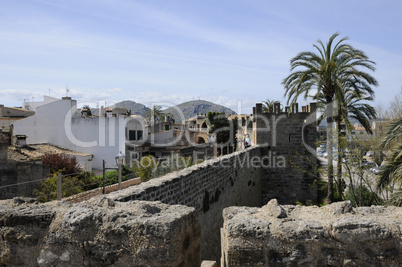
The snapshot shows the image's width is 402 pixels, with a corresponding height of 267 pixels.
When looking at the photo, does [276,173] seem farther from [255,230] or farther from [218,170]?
[255,230]

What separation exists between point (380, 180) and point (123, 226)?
978cm

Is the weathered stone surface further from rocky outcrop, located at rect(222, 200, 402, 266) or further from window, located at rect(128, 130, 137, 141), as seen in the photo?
window, located at rect(128, 130, 137, 141)

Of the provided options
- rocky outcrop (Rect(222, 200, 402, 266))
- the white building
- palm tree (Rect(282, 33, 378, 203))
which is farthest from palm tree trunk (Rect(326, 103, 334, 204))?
the white building

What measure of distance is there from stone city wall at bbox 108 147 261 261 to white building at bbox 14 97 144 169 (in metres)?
17.5

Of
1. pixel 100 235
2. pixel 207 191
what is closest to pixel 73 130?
pixel 207 191

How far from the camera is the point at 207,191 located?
7.28 meters

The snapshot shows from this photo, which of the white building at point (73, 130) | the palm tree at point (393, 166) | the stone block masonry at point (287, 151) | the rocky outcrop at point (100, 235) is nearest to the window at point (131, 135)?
the white building at point (73, 130)

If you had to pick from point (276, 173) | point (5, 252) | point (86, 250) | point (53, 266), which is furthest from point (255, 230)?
point (276, 173)

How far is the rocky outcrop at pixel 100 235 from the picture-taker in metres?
2.21

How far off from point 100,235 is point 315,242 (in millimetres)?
1338

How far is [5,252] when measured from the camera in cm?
251

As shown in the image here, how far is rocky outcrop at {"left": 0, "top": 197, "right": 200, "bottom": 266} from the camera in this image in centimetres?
221

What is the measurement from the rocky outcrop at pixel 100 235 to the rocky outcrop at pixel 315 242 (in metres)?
0.36

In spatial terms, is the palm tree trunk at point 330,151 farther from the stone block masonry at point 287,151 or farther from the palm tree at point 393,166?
the palm tree at point 393,166
